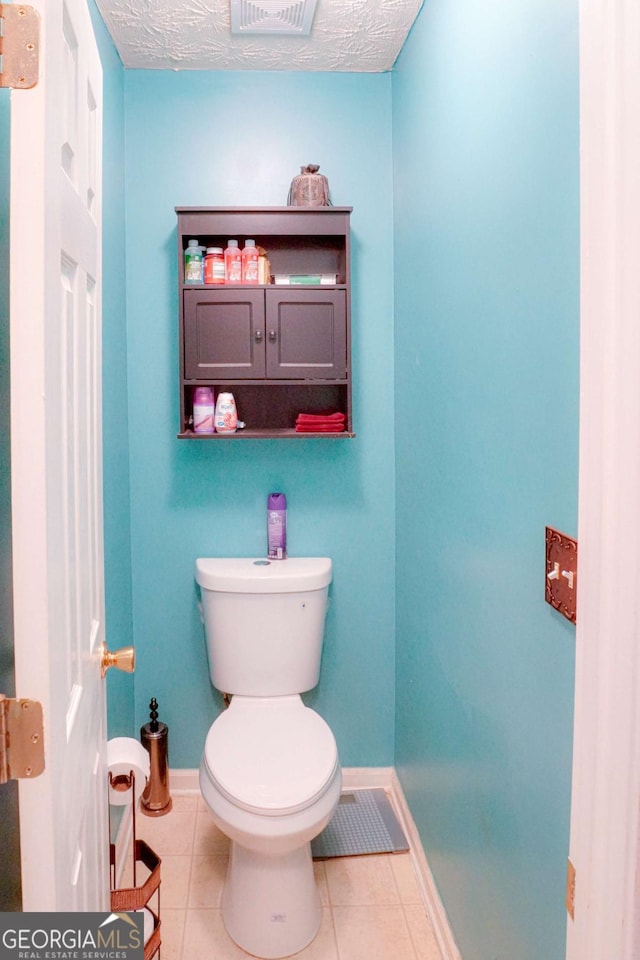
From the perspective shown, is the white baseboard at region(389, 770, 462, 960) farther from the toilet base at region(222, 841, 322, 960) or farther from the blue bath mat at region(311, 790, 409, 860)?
the toilet base at region(222, 841, 322, 960)

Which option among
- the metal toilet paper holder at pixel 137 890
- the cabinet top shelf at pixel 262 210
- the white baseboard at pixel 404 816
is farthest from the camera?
the cabinet top shelf at pixel 262 210

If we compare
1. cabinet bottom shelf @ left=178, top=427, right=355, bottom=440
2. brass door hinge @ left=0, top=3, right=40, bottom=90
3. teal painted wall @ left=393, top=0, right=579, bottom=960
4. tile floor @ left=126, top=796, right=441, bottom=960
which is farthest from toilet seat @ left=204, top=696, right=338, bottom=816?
brass door hinge @ left=0, top=3, right=40, bottom=90

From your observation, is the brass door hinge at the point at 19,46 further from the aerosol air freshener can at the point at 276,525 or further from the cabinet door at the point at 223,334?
the aerosol air freshener can at the point at 276,525

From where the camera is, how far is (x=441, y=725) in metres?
1.71

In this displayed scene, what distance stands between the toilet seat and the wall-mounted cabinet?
0.84 metres

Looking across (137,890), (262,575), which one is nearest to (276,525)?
(262,575)

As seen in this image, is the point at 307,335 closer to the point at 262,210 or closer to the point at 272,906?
the point at 262,210

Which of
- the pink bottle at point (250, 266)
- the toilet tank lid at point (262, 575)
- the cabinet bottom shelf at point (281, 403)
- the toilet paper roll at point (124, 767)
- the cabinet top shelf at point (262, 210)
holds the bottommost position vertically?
the toilet paper roll at point (124, 767)

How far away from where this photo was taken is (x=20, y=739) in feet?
2.23

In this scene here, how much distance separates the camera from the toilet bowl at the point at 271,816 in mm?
1537

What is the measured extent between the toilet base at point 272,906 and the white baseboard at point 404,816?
32cm

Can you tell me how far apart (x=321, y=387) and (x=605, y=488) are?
5.33 ft

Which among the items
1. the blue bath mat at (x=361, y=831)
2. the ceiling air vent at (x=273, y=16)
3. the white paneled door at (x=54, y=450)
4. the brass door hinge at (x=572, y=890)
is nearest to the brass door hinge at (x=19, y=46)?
the white paneled door at (x=54, y=450)

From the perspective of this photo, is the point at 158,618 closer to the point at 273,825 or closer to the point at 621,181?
the point at 273,825
